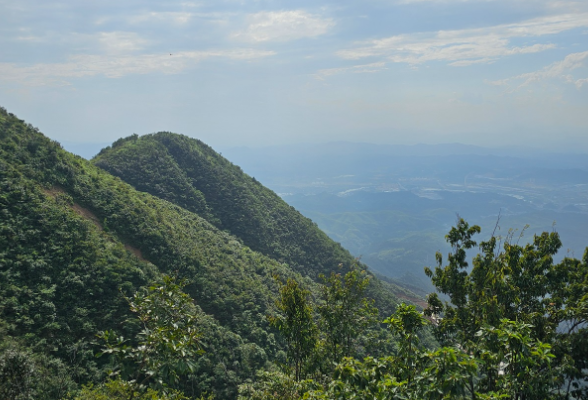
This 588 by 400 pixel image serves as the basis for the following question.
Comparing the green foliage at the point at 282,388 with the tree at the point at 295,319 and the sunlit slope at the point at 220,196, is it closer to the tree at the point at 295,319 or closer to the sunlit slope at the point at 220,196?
the tree at the point at 295,319

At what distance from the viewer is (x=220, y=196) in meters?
62.2

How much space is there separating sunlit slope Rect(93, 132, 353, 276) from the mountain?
133 cm

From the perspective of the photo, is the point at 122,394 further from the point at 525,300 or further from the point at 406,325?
the point at 525,300

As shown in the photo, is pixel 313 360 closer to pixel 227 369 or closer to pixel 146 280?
pixel 227 369

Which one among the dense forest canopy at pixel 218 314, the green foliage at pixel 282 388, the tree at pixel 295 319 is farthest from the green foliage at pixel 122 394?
the tree at pixel 295 319

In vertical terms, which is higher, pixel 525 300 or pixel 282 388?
pixel 525 300

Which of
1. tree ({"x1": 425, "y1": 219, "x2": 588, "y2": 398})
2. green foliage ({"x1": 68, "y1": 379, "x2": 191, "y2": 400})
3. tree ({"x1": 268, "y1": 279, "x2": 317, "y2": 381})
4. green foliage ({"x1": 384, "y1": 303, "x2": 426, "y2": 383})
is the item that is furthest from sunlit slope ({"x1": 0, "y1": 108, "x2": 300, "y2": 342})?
green foliage ({"x1": 384, "y1": 303, "x2": 426, "y2": 383})

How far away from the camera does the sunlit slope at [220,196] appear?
55.9m

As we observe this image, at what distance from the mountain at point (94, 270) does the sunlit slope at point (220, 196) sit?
133cm

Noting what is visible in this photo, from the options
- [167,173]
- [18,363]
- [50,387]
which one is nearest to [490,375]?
[18,363]

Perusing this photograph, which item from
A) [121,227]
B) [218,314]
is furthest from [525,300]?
[121,227]

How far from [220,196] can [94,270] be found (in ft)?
126

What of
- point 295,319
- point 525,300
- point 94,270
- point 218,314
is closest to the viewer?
point 525,300

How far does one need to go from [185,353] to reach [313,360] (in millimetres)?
7927
